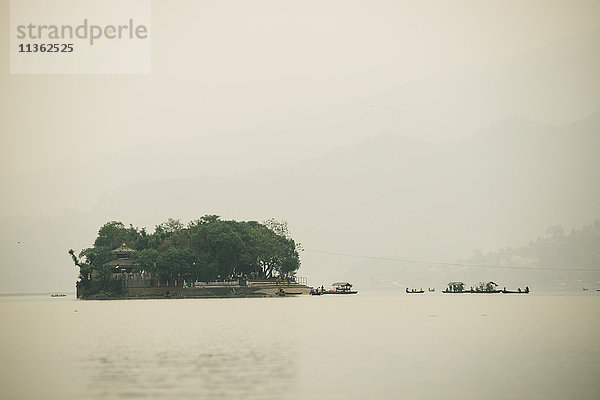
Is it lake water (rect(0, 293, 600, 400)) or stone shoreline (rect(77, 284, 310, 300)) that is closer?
lake water (rect(0, 293, 600, 400))

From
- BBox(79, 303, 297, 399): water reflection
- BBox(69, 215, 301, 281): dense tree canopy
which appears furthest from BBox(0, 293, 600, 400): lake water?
BBox(69, 215, 301, 281): dense tree canopy

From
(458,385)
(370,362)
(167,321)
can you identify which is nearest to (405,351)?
(370,362)

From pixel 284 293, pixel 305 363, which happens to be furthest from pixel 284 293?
pixel 305 363

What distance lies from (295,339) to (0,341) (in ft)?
65.3

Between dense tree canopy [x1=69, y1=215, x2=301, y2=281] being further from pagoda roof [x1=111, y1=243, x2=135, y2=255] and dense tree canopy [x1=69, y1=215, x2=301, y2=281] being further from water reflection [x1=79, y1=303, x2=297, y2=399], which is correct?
water reflection [x1=79, y1=303, x2=297, y2=399]

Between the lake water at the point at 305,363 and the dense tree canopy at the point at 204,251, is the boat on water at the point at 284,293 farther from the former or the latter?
the lake water at the point at 305,363

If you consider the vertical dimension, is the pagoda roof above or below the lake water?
above

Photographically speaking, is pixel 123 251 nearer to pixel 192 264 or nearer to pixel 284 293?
pixel 192 264

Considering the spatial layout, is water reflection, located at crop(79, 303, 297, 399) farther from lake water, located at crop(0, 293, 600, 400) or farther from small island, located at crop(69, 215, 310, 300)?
small island, located at crop(69, 215, 310, 300)

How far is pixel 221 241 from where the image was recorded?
154m

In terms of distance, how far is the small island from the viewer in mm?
155375

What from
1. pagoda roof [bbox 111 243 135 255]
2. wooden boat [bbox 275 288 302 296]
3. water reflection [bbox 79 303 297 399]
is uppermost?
pagoda roof [bbox 111 243 135 255]

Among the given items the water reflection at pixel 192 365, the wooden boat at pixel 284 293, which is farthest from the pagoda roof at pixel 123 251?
the water reflection at pixel 192 365

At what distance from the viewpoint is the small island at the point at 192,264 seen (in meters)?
155
